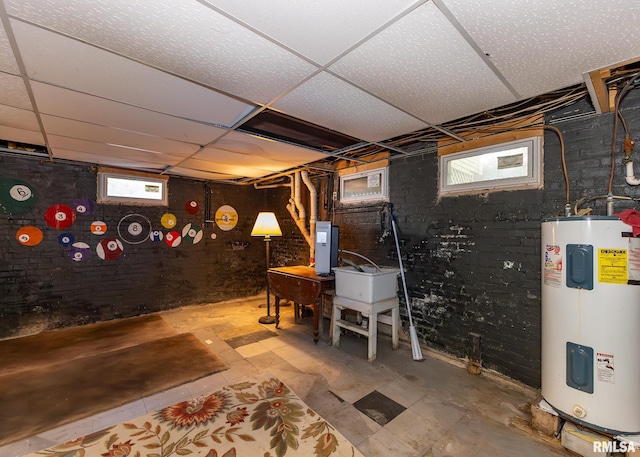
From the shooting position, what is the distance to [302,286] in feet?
11.0

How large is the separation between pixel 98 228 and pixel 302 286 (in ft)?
10.2

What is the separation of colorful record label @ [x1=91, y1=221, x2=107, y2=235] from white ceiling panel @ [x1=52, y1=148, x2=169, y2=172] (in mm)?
849

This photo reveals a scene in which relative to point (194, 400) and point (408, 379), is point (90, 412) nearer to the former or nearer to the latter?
point (194, 400)

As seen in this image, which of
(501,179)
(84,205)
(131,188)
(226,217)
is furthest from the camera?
(226,217)

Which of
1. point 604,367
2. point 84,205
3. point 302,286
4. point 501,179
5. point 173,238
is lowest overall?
point 604,367

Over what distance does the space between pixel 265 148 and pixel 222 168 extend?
1.24 metres

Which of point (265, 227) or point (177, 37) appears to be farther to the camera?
point (265, 227)

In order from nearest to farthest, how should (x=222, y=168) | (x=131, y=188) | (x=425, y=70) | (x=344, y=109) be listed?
(x=425, y=70)
(x=344, y=109)
(x=222, y=168)
(x=131, y=188)

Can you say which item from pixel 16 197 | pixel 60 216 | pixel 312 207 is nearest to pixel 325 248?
pixel 312 207

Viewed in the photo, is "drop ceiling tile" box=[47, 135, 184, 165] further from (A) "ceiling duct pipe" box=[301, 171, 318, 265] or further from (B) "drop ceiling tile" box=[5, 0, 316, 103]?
(B) "drop ceiling tile" box=[5, 0, 316, 103]

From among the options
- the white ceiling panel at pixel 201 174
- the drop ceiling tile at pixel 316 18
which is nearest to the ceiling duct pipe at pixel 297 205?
the white ceiling panel at pixel 201 174

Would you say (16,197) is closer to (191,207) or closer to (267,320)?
(191,207)

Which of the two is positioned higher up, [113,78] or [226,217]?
[113,78]

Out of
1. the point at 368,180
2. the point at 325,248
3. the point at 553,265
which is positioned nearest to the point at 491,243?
the point at 553,265
